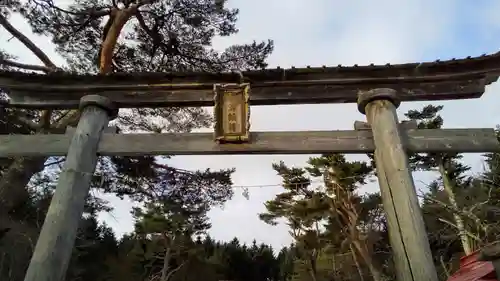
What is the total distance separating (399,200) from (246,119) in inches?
69.0

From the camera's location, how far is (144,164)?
10.3m

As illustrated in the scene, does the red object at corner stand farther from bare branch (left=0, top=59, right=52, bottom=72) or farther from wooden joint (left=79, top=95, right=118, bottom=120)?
bare branch (left=0, top=59, right=52, bottom=72)

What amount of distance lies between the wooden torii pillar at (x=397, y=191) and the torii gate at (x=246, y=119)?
0.01 meters

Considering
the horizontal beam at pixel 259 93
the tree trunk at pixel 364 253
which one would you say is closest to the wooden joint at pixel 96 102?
the horizontal beam at pixel 259 93

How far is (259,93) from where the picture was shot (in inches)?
182

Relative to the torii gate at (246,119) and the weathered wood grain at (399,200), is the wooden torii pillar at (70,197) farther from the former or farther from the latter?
the weathered wood grain at (399,200)

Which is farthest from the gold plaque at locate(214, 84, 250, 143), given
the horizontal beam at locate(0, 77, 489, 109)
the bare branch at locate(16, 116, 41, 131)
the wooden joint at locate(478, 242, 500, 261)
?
the bare branch at locate(16, 116, 41, 131)

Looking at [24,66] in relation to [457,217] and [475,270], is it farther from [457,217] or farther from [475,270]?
[457,217]

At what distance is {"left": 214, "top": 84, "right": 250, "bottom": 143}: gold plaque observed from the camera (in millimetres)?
4179

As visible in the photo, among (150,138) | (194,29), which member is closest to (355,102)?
(150,138)

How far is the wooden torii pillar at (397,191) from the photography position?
3.30 meters

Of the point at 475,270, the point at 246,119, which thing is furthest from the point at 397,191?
the point at 475,270

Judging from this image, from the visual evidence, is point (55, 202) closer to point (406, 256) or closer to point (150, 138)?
point (150, 138)

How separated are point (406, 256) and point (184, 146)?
2.42 m
